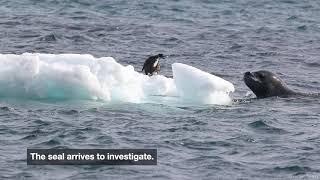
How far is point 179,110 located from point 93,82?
6.13 feet

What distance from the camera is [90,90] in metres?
18.1

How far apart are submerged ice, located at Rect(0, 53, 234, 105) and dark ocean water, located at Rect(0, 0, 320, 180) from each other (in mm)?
334

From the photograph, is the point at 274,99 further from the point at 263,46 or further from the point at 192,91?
the point at 263,46

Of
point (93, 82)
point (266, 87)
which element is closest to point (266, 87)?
point (266, 87)

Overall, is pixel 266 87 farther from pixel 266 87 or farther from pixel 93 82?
pixel 93 82

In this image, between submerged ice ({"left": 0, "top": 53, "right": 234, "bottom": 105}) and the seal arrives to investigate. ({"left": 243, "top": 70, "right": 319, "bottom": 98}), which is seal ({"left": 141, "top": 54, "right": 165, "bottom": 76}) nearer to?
submerged ice ({"left": 0, "top": 53, "right": 234, "bottom": 105})

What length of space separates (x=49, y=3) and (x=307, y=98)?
60.7ft

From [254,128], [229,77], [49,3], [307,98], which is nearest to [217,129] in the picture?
[254,128]

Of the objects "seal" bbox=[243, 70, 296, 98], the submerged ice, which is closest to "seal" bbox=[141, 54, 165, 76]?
the submerged ice

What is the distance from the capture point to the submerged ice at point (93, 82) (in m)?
18.1

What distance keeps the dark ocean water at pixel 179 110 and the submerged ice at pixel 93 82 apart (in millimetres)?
334

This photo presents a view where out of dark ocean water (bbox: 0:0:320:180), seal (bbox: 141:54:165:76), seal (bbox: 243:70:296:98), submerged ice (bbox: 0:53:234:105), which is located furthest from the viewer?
seal (bbox: 141:54:165:76)

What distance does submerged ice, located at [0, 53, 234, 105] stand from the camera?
18.1m

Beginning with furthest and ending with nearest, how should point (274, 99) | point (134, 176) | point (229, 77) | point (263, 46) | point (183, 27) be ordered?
point (183, 27)
point (263, 46)
point (229, 77)
point (274, 99)
point (134, 176)
